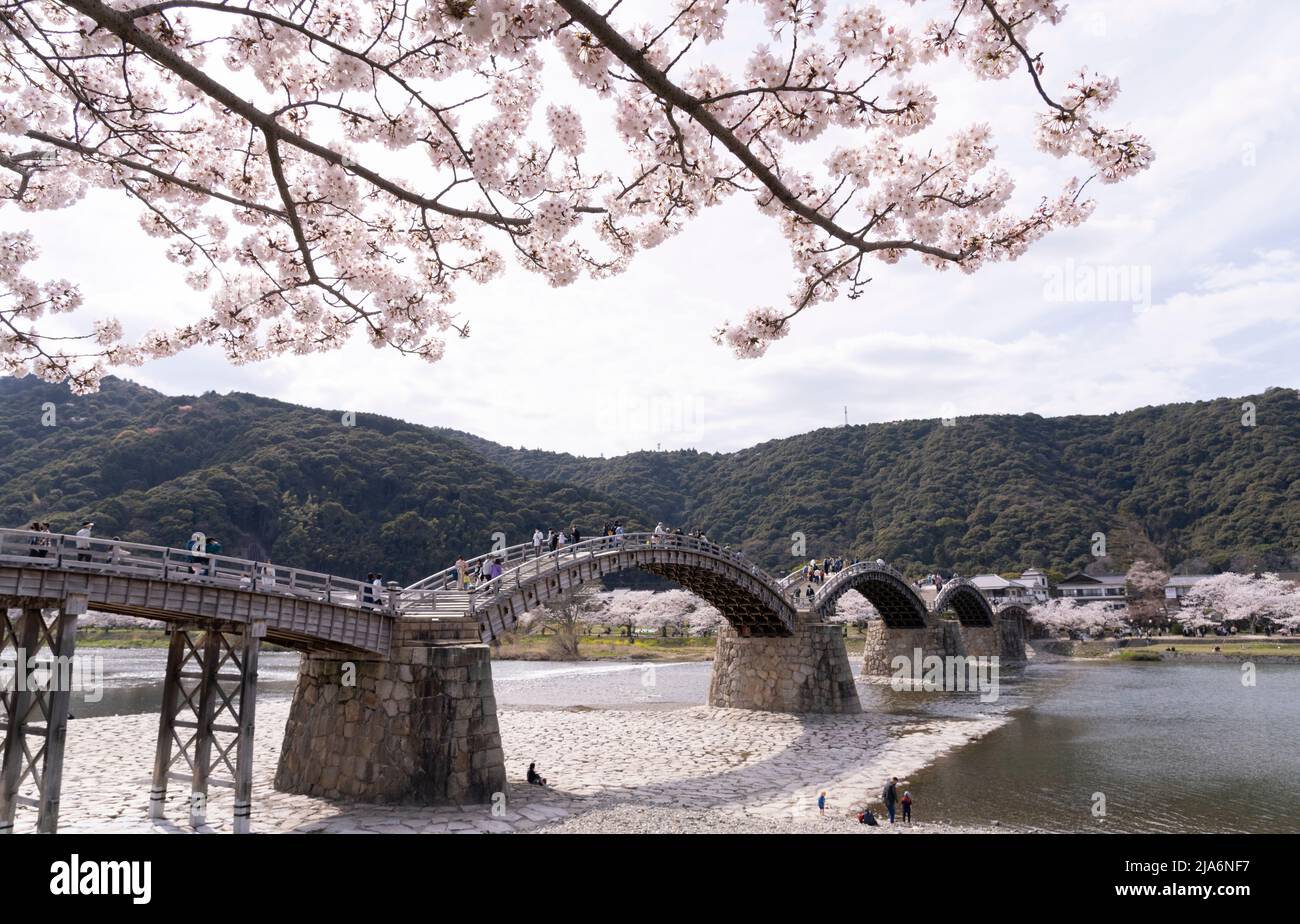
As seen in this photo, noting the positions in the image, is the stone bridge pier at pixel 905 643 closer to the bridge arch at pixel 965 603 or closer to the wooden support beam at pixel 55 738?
the bridge arch at pixel 965 603

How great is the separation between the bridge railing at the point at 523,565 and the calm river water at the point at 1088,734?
9164mm

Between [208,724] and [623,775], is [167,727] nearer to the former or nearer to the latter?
[208,724]

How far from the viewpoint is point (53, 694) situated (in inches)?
399

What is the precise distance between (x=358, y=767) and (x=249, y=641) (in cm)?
308

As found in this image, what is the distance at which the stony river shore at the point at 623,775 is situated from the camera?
42.6 feet

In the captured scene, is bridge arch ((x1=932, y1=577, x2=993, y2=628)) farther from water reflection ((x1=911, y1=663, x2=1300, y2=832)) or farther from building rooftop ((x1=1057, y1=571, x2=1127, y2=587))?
building rooftop ((x1=1057, y1=571, x2=1127, y2=587))

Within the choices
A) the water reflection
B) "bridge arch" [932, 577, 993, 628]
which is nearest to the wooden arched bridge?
the water reflection

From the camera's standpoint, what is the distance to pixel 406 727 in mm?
13797

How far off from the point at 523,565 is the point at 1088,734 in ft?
67.7

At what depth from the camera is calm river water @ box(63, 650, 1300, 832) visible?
666 inches

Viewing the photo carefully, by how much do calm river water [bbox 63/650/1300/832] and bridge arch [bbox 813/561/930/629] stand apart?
4956 mm

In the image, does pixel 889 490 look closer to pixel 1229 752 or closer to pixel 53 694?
pixel 1229 752

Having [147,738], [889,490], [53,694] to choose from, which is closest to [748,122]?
[53,694]

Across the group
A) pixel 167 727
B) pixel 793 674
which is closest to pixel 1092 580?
pixel 793 674
